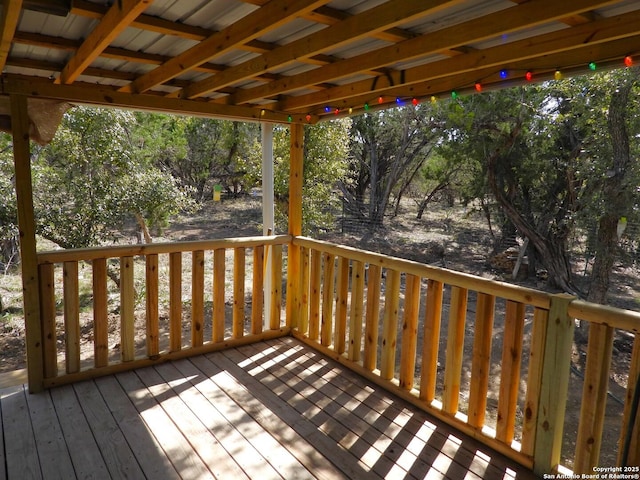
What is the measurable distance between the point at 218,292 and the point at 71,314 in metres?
1.01

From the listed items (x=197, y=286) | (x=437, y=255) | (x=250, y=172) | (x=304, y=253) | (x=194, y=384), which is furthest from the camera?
(x=437, y=255)

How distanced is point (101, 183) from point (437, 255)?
8089mm

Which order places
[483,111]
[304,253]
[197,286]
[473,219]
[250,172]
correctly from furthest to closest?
[473,219] → [483,111] → [250,172] → [304,253] → [197,286]

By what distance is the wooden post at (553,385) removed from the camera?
2.04 m

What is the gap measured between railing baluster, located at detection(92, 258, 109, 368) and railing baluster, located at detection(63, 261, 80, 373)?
0.11 metres

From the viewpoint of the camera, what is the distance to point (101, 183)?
17.5ft

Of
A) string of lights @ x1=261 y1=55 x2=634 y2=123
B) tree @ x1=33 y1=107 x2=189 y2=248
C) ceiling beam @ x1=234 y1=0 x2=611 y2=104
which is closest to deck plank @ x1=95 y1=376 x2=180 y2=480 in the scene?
ceiling beam @ x1=234 y1=0 x2=611 y2=104

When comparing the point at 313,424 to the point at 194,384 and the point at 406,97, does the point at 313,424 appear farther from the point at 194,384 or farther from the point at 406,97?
the point at 406,97

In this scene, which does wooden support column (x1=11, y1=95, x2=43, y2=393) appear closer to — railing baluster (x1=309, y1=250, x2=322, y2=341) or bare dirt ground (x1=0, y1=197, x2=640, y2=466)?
railing baluster (x1=309, y1=250, x2=322, y2=341)

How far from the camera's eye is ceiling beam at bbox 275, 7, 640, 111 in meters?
1.66

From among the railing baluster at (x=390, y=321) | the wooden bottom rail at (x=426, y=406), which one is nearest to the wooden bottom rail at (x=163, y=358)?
the wooden bottom rail at (x=426, y=406)

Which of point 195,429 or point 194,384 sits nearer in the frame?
point 195,429

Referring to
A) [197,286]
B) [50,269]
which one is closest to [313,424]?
[197,286]

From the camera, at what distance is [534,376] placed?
2.17 metres
